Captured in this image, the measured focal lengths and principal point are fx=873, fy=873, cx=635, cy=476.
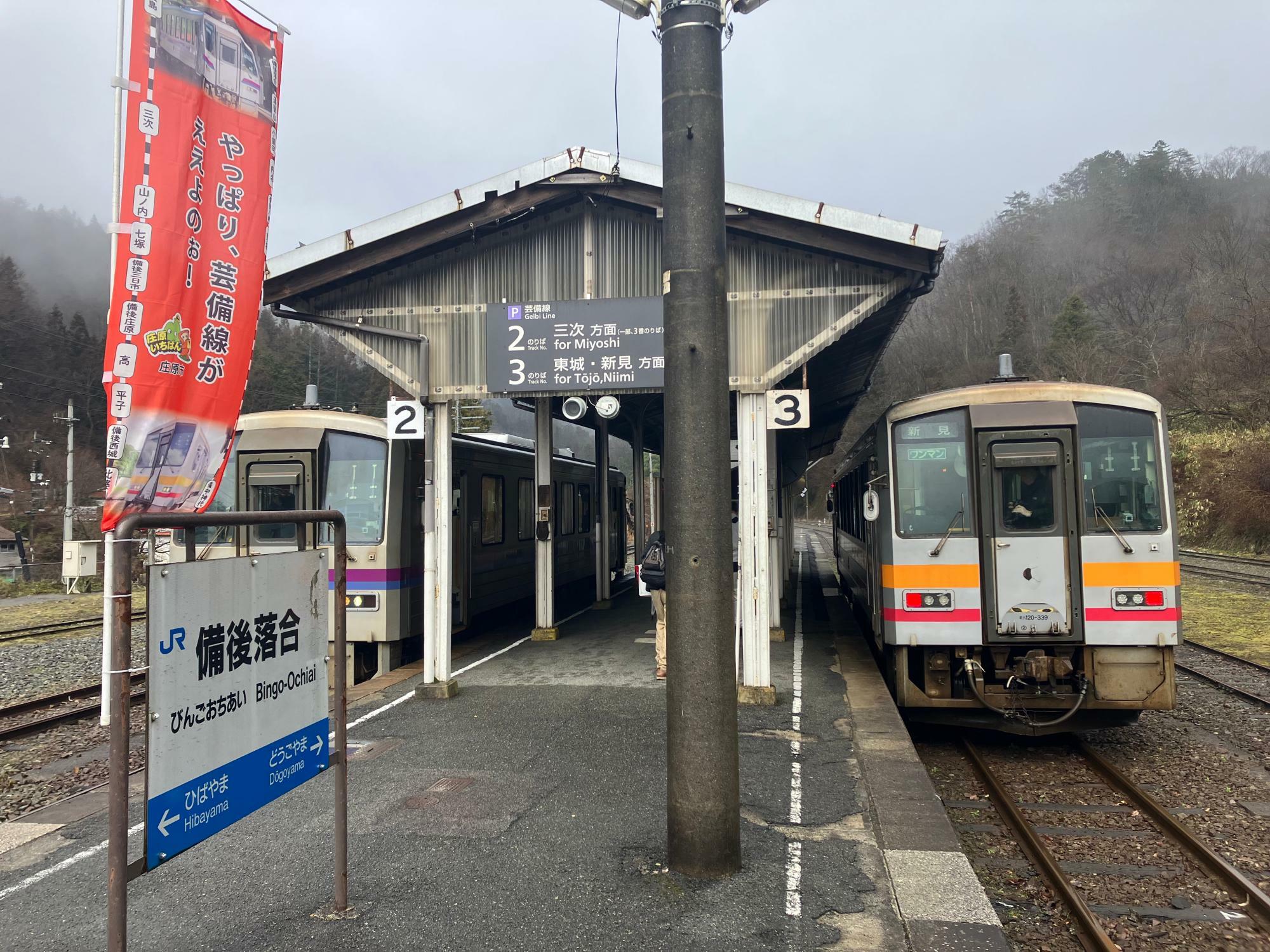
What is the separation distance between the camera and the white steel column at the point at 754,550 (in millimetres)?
7312

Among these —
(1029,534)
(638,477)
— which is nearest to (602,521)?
(638,477)

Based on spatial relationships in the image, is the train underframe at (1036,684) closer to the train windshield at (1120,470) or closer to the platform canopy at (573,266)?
the train windshield at (1120,470)

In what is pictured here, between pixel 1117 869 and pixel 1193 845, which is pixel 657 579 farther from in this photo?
pixel 1193 845

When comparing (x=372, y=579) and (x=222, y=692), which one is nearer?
(x=222, y=692)

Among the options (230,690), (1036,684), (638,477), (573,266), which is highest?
(573,266)

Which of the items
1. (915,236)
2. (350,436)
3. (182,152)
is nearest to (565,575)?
(350,436)

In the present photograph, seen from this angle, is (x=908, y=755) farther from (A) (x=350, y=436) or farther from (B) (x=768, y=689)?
(A) (x=350, y=436)

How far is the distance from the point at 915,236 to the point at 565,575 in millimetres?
10110

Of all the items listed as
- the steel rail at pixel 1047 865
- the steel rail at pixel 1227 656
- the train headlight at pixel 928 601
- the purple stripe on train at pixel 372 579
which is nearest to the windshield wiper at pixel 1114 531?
the train headlight at pixel 928 601

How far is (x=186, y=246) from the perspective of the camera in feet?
17.3

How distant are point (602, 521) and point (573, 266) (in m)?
6.86

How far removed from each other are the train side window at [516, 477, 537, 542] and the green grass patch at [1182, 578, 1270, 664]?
954 cm

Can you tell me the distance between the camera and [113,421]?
16.6ft

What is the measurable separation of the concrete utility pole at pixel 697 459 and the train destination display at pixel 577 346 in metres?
3.21
